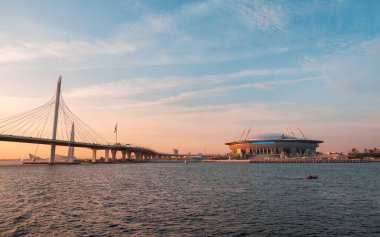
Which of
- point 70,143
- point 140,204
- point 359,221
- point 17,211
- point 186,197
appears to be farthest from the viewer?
point 70,143

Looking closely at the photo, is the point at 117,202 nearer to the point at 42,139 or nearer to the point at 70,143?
the point at 42,139

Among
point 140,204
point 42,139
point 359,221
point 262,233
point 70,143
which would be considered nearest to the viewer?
point 262,233

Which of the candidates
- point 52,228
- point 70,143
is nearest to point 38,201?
point 52,228

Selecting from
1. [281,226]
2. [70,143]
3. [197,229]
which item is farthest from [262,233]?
[70,143]

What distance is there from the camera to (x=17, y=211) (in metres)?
37.4

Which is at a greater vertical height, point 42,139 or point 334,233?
point 42,139

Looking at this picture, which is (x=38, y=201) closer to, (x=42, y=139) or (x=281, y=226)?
(x=281, y=226)

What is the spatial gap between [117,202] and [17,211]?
39.2 ft

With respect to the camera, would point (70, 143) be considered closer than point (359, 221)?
No

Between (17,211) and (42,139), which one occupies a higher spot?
(42,139)

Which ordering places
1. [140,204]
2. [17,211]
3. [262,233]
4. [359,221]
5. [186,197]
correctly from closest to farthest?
1. [262,233]
2. [359,221]
3. [17,211]
4. [140,204]
5. [186,197]

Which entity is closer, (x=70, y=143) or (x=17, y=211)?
(x=17, y=211)

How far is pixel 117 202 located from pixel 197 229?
1804 cm

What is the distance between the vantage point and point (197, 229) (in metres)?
29.6
